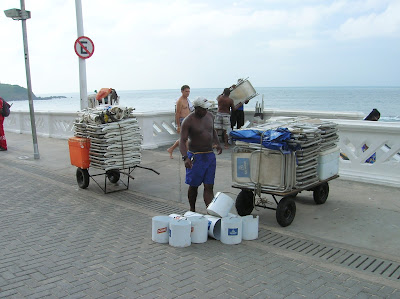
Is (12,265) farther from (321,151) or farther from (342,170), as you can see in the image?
(342,170)

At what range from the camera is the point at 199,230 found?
5.57m

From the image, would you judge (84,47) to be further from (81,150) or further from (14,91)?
(14,91)

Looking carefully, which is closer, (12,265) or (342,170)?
(12,265)

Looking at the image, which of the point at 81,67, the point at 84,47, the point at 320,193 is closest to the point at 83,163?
the point at 320,193

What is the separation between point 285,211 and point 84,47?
320 inches

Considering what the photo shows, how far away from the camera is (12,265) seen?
4879 millimetres

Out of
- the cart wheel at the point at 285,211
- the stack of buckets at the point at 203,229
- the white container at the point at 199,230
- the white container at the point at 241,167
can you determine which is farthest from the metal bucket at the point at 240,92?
the white container at the point at 199,230

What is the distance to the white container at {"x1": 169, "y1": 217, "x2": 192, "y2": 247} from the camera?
543 centimetres

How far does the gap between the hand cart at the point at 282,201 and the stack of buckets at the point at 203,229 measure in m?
0.50

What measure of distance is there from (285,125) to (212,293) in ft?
10.0

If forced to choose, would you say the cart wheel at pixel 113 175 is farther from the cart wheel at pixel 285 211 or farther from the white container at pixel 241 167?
the cart wheel at pixel 285 211

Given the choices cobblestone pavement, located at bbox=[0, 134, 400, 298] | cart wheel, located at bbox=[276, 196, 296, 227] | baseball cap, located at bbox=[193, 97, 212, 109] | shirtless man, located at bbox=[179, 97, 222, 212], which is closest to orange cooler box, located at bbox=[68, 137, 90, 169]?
cobblestone pavement, located at bbox=[0, 134, 400, 298]

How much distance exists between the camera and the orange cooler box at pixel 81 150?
804 cm

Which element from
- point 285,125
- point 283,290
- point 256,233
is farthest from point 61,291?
point 285,125
